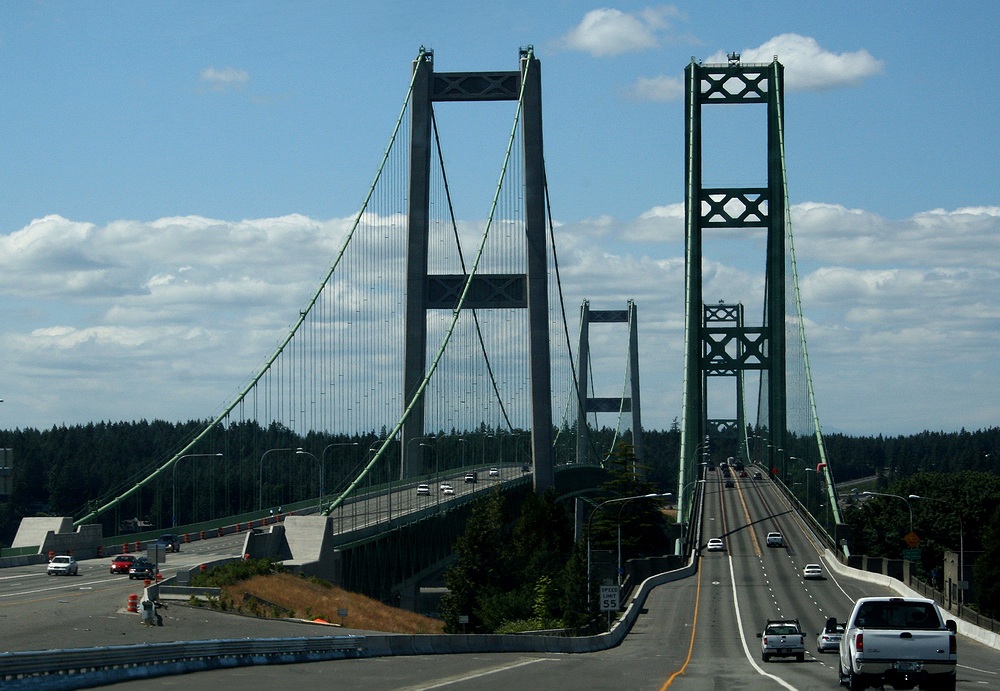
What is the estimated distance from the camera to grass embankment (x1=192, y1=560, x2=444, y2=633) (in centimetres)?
4391

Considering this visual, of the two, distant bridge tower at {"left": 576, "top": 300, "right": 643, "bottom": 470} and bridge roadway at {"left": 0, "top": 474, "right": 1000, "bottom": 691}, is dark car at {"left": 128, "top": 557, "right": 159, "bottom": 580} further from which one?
distant bridge tower at {"left": 576, "top": 300, "right": 643, "bottom": 470}

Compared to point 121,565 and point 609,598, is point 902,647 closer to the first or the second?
point 609,598

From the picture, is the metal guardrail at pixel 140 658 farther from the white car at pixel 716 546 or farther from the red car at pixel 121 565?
the white car at pixel 716 546

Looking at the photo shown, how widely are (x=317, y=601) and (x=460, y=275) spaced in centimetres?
3155

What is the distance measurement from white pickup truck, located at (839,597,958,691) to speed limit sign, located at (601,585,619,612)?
32181 millimetres

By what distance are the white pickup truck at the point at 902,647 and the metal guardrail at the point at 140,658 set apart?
10612 millimetres

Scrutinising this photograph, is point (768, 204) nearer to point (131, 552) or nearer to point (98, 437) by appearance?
point (131, 552)

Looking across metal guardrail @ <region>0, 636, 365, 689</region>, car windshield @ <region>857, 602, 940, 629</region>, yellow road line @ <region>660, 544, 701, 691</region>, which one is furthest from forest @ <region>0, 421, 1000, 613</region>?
car windshield @ <region>857, 602, 940, 629</region>

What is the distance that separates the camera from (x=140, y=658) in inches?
935

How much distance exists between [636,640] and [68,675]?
3454 cm

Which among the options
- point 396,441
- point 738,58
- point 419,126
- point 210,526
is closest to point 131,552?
point 210,526

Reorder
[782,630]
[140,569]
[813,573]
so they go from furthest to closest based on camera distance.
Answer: [813,573], [140,569], [782,630]

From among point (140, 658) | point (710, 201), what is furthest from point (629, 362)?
point (140, 658)

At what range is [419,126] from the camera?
7500cm
